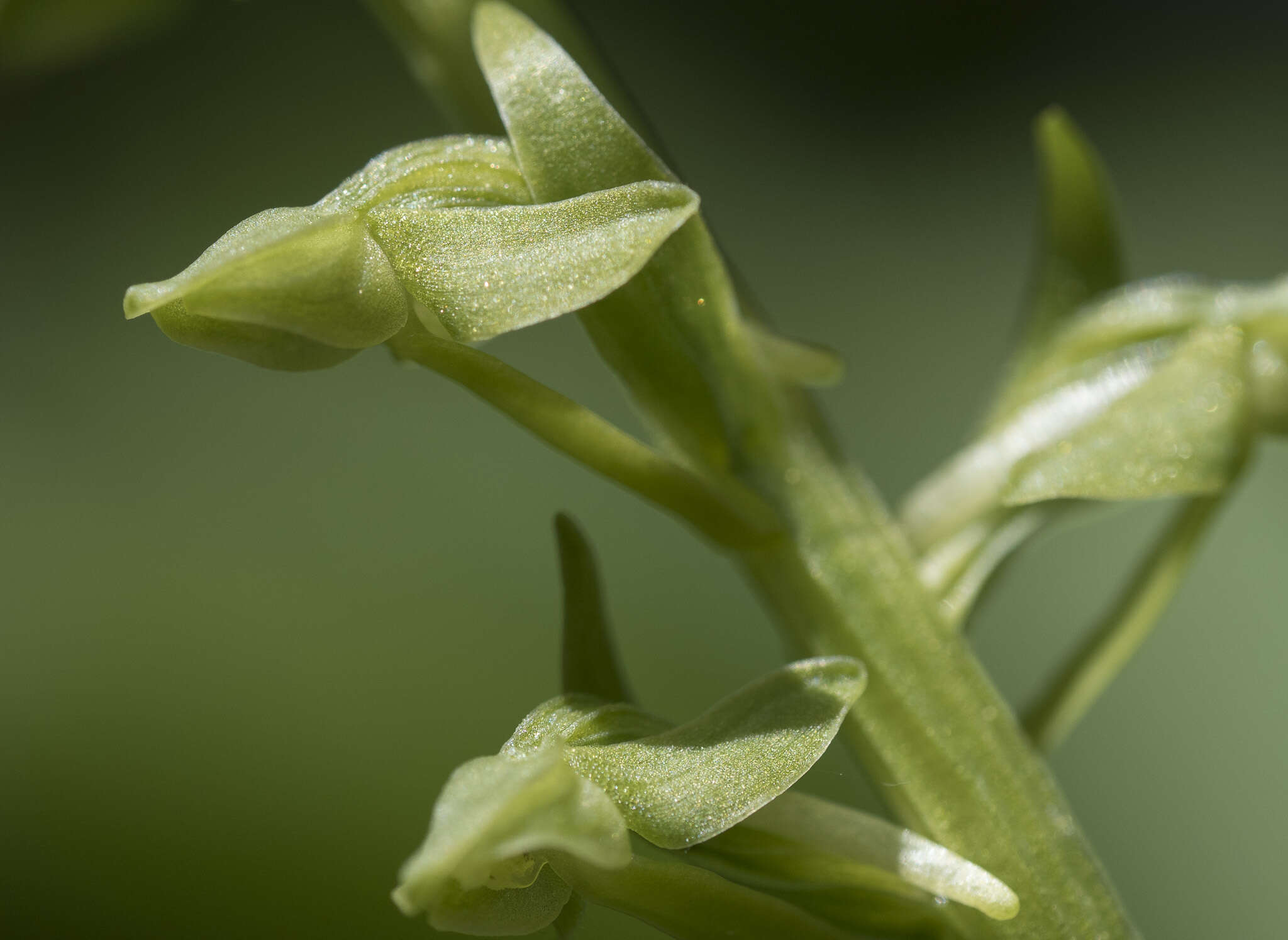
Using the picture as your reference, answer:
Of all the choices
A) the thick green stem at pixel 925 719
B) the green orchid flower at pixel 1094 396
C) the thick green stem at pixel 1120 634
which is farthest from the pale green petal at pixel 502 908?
the thick green stem at pixel 1120 634

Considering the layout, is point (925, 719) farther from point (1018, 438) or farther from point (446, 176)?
point (446, 176)

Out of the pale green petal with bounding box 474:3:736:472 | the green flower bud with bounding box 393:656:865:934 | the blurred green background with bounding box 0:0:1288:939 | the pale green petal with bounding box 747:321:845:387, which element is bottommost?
the blurred green background with bounding box 0:0:1288:939

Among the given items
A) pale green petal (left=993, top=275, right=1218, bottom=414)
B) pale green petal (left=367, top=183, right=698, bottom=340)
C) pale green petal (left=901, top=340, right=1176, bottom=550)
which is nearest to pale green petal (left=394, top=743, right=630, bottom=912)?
pale green petal (left=367, top=183, right=698, bottom=340)

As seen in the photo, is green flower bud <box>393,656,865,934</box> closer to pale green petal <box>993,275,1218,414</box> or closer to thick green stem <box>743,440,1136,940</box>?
thick green stem <box>743,440,1136,940</box>

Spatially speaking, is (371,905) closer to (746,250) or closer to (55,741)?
(55,741)

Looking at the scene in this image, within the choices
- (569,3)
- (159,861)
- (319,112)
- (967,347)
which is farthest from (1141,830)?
(319,112)

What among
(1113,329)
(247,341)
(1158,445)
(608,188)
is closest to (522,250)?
(608,188)
